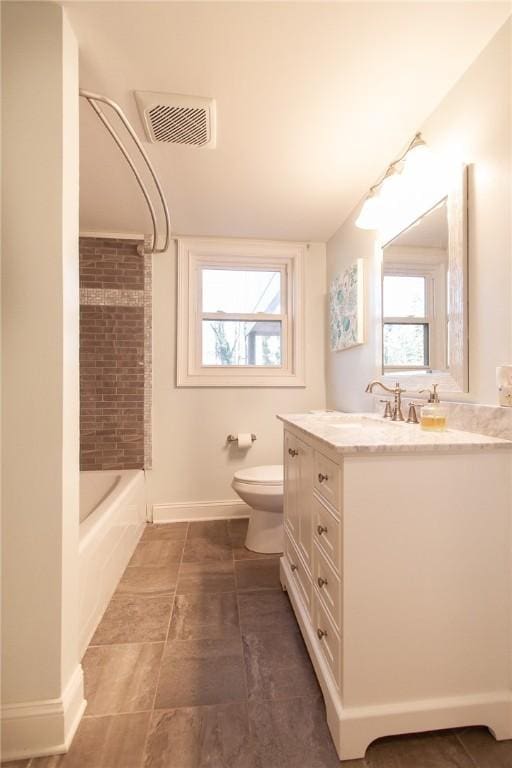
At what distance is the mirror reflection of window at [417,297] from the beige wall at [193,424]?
3.81 feet

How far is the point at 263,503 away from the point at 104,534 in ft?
2.84

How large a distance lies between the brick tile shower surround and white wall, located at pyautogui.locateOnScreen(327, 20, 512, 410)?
6.71ft

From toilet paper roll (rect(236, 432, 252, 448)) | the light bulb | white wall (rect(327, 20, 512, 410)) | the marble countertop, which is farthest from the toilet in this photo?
the light bulb

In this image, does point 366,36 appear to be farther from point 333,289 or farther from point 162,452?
point 162,452

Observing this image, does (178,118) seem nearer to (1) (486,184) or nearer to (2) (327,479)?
(1) (486,184)

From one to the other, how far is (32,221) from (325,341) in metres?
2.16

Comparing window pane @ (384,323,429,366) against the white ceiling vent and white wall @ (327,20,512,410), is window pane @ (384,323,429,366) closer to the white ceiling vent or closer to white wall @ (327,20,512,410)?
white wall @ (327,20,512,410)

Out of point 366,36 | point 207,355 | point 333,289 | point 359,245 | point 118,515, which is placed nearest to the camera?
point 366,36

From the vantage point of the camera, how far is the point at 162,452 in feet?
8.50

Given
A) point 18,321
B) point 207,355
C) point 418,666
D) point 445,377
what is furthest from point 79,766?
point 207,355

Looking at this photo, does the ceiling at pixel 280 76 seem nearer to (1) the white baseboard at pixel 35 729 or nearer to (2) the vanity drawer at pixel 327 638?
(2) the vanity drawer at pixel 327 638

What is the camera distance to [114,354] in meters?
2.52

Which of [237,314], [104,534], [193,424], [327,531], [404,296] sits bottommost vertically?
[104,534]

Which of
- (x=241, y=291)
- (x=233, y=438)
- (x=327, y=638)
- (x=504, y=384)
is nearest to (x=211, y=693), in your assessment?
(x=327, y=638)
